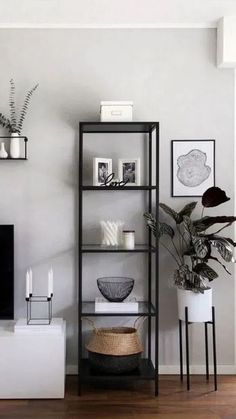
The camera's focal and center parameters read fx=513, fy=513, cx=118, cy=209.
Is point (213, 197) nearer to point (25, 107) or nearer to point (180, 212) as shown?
point (180, 212)

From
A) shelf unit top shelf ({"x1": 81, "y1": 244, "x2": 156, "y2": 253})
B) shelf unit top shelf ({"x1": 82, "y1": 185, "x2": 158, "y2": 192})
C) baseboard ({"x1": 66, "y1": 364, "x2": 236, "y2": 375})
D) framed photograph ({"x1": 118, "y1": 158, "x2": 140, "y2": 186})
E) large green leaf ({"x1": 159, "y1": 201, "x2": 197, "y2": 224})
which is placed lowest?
baseboard ({"x1": 66, "y1": 364, "x2": 236, "y2": 375})

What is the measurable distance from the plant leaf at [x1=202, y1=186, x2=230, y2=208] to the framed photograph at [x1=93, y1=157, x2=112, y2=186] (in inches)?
28.1

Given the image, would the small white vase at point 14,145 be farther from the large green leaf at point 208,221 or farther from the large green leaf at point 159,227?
the large green leaf at point 208,221

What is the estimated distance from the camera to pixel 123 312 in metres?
3.45

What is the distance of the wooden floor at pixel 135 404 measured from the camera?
10.1ft

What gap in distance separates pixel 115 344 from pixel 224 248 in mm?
970

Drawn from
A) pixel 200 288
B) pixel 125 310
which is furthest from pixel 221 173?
pixel 125 310

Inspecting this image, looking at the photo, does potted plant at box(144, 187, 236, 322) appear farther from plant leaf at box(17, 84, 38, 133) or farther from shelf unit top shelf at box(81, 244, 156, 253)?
plant leaf at box(17, 84, 38, 133)

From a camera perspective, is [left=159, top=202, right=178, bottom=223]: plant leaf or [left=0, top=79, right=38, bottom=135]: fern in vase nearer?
[left=159, top=202, right=178, bottom=223]: plant leaf

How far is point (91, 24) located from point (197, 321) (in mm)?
2241

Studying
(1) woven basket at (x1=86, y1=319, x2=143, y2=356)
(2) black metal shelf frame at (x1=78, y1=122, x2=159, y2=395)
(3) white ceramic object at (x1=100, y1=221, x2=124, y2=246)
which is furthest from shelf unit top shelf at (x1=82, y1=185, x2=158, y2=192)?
(1) woven basket at (x1=86, y1=319, x2=143, y2=356)

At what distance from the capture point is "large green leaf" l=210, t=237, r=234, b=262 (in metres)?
3.36

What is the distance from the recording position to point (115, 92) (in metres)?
3.77

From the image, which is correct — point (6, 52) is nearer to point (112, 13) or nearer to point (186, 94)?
point (112, 13)
